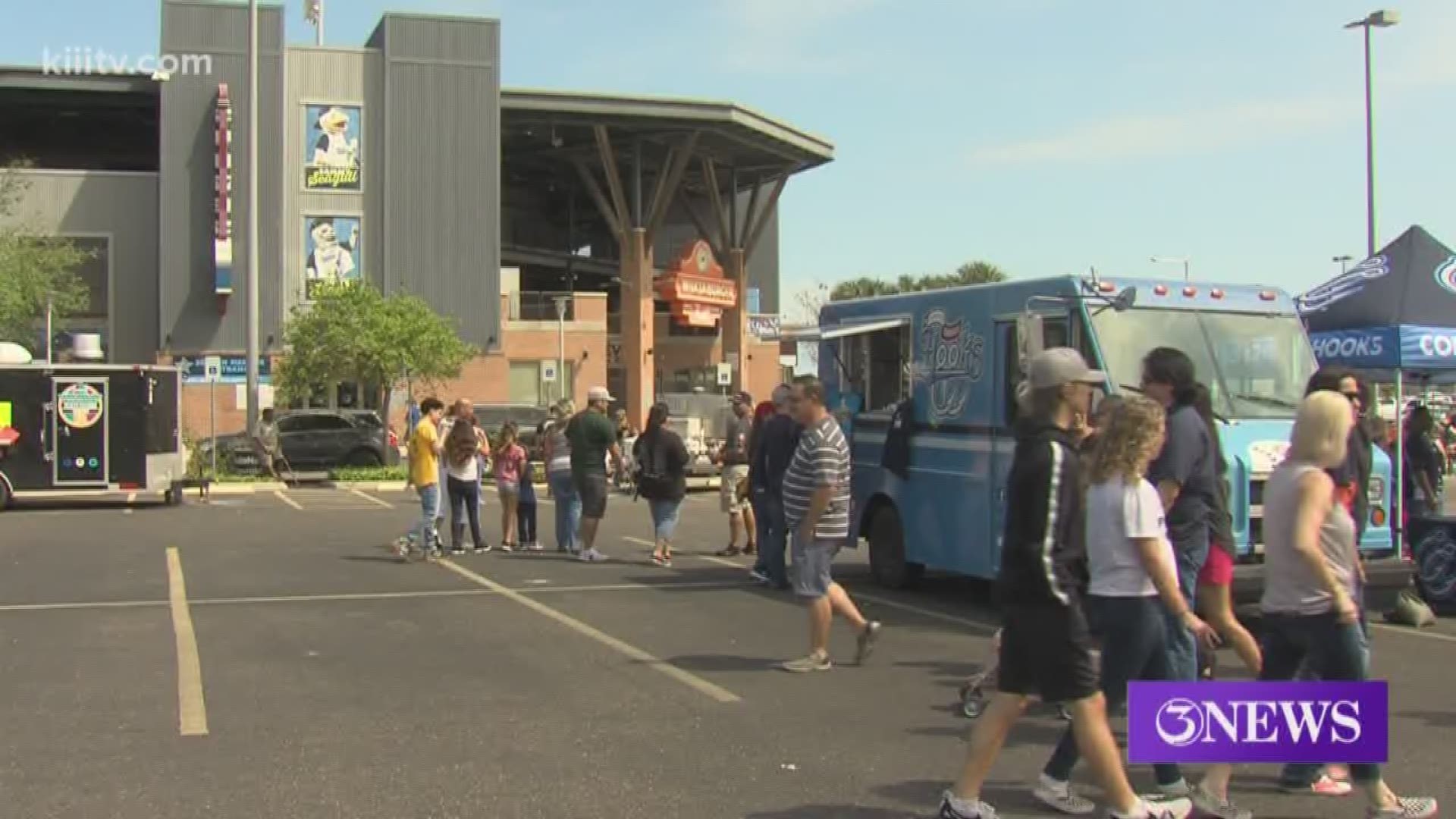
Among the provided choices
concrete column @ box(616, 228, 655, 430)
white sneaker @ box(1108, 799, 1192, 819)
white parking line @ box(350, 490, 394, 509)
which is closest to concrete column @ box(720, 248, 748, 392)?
concrete column @ box(616, 228, 655, 430)

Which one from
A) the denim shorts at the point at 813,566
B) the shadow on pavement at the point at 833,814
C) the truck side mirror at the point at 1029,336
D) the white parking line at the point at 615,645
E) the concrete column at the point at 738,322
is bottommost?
the shadow on pavement at the point at 833,814

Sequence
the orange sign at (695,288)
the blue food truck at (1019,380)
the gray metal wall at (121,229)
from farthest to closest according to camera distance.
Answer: the orange sign at (695,288)
the gray metal wall at (121,229)
the blue food truck at (1019,380)

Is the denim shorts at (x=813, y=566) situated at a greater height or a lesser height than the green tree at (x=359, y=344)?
lesser

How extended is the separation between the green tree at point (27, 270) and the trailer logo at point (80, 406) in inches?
425

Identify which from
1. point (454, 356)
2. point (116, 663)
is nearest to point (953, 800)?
point (116, 663)

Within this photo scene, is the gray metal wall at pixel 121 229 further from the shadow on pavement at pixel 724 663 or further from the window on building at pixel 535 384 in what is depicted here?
the shadow on pavement at pixel 724 663

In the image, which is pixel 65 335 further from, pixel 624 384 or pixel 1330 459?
pixel 1330 459

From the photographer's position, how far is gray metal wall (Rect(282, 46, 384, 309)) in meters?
42.1

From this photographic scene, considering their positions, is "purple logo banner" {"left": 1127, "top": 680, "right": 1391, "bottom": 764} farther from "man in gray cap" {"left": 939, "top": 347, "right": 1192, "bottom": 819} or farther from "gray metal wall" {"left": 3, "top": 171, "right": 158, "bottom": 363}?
"gray metal wall" {"left": 3, "top": 171, "right": 158, "bottom": 363}

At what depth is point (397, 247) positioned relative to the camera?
141 feet

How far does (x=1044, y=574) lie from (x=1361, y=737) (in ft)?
4.09

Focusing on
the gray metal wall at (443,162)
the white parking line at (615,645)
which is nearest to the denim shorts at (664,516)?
the white parking line at (615,645)

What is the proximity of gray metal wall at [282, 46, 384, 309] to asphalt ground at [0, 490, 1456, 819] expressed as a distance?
2997 cm

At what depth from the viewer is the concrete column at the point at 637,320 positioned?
49.3 metres
